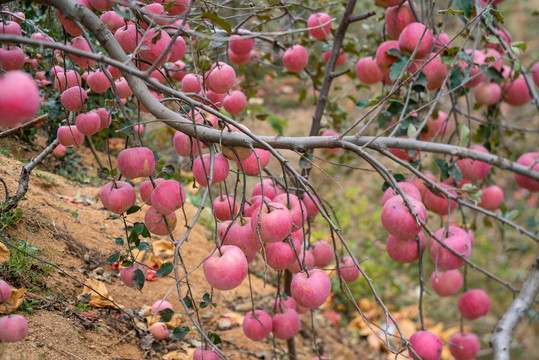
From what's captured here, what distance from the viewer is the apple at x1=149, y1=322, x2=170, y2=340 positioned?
139 centimetres

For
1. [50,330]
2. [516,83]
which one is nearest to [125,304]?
[50,330]

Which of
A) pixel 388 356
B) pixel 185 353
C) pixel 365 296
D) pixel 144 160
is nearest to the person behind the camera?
pixel 144 160

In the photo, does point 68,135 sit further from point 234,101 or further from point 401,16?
point 401,16

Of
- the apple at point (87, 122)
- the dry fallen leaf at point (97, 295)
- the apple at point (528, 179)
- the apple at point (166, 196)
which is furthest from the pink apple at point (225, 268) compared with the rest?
the apple at point (528, 179)

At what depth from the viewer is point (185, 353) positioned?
1.45m

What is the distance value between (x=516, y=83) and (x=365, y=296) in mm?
1795

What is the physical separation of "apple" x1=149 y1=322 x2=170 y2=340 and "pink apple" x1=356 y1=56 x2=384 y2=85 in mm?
1175

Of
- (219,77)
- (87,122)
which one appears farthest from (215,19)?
(87,122)

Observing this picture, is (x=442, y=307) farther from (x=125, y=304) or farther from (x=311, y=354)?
(x=125, y=304)

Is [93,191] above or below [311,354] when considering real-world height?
above

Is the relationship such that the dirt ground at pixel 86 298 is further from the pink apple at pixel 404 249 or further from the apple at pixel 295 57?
the apple at pixel 295 57

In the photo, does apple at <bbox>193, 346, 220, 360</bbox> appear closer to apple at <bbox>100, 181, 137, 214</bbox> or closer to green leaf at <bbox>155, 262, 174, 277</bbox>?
green leaf at <bbox>155, 262, 174, 277</bbox>

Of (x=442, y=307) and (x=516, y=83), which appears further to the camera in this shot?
(x=442, y=307)

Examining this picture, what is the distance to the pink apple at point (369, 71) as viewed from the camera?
1.71 m
